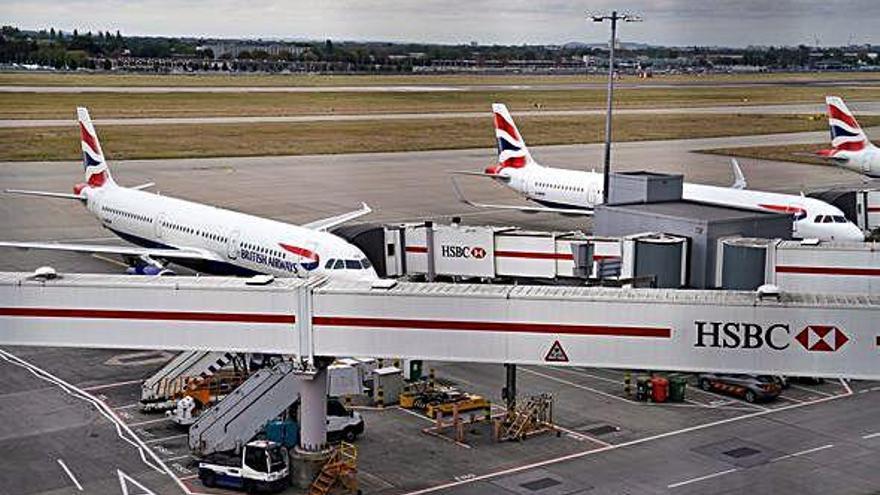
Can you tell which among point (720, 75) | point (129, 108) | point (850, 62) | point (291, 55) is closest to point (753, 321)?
point (850, 62)

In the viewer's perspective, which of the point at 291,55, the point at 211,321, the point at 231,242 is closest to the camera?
the point at 211,321

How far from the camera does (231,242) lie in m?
36.7

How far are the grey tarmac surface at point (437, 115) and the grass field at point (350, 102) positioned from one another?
Answer: 1.82 feet

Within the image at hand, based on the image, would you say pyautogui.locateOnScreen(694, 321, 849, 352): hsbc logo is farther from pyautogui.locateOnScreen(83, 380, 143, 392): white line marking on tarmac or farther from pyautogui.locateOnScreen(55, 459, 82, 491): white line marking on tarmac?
pyautogui.locateOnScreen(83, 380, 143, 392): white line marking on tarmac

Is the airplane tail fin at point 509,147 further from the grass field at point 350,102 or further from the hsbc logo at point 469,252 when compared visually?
the grass field at point 350,102

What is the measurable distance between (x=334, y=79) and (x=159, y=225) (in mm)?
61500

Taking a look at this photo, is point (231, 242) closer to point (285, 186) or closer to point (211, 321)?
point (211, 321)

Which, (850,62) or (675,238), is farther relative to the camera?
(850,62)

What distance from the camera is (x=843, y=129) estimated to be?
62.2 meters

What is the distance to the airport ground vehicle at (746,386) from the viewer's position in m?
28.4

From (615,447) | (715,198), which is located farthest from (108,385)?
(715,198)

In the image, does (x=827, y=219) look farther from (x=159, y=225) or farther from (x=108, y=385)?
(x=108, y=385)

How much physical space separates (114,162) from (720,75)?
132 ft

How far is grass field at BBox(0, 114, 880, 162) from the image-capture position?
262ft
